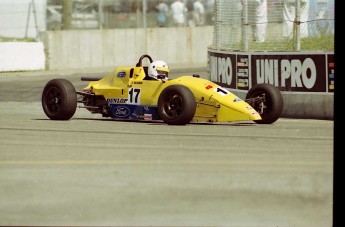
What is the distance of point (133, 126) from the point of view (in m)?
17.6

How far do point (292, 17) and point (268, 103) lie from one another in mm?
3226

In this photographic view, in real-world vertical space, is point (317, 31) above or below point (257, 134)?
above

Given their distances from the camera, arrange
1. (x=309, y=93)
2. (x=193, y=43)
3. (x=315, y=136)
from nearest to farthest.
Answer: (x=315, y=136) → (x=309, y=93) → (x=193, y=43)

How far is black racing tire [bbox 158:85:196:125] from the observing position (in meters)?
16.7

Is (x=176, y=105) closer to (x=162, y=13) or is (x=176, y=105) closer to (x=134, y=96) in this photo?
(x=134, y=96)

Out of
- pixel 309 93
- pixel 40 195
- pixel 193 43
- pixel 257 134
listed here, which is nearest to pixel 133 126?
pixel 257 134

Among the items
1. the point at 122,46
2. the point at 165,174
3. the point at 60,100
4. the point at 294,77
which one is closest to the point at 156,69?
the point at 60,100

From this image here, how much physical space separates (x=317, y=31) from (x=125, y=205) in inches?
438

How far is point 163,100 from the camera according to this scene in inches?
676

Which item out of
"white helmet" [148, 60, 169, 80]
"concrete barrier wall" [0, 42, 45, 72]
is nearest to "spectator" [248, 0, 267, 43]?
"white helmet" [148, 60, 169, 80]

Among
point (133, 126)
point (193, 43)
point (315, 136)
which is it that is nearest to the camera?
point (315, 136)

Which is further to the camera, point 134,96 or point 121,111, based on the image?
point 121,111

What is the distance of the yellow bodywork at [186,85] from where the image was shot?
16.8m

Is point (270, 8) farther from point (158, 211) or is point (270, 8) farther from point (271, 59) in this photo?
point (158, 211)
